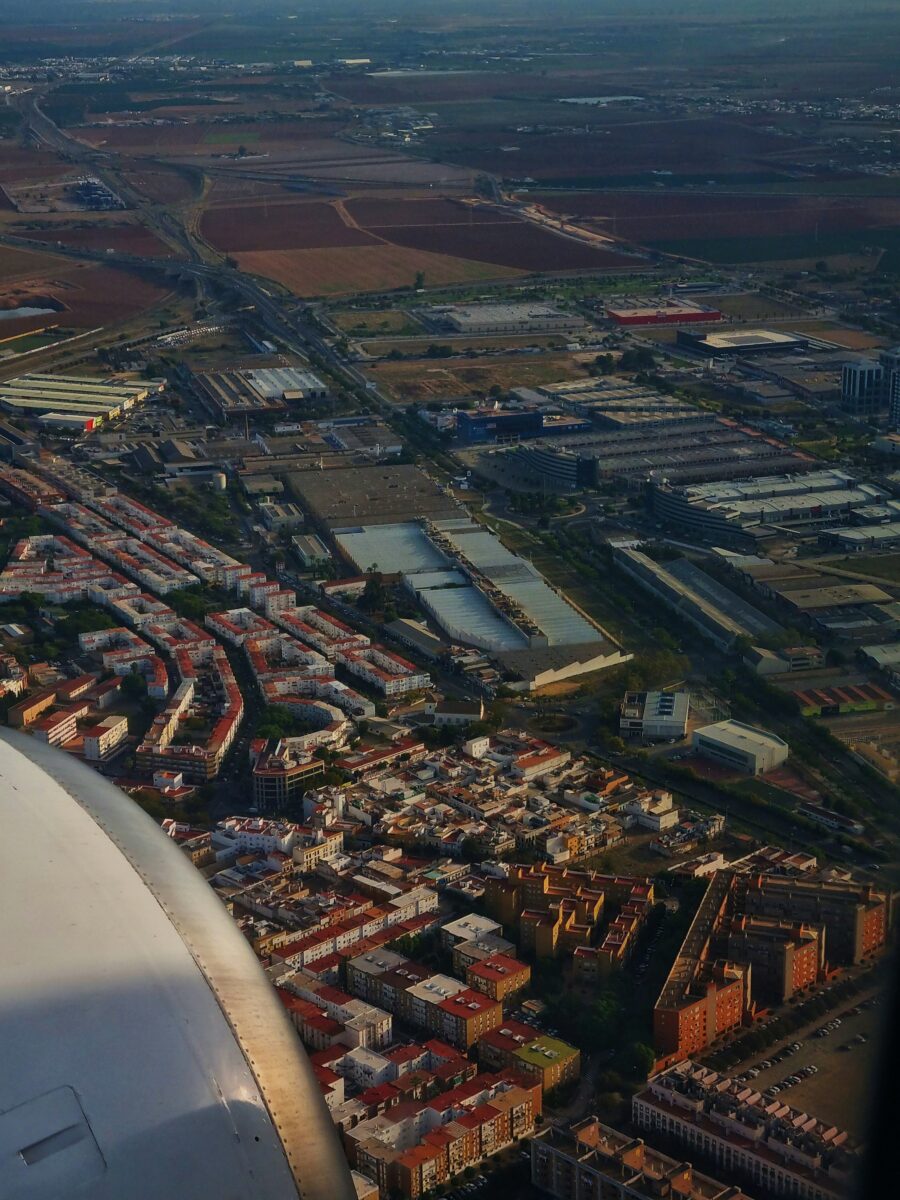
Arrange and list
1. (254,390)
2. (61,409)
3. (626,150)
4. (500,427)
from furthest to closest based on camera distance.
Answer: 1. (626,150)
2. (254,390)
3. (61,409)
4. (500,427)

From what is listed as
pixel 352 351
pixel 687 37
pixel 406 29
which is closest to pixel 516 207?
pixel 352 351

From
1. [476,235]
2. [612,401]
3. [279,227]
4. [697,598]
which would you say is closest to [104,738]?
[697,598]

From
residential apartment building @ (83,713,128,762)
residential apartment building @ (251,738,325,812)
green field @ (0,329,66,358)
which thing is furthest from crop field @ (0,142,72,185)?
residential apartment building @ (251,738,325,812)

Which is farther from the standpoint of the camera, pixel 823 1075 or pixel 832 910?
pixel 832 910

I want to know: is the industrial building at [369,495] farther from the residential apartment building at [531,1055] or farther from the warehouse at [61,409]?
the residential apartment building at [531,1055]

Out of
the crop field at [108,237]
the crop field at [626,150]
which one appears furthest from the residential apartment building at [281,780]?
the crop field at [626,150]

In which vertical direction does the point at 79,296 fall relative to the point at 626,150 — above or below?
below

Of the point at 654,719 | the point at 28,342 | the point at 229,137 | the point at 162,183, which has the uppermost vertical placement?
the point at 229,137

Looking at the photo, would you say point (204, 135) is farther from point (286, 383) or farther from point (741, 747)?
point (741, 747)
